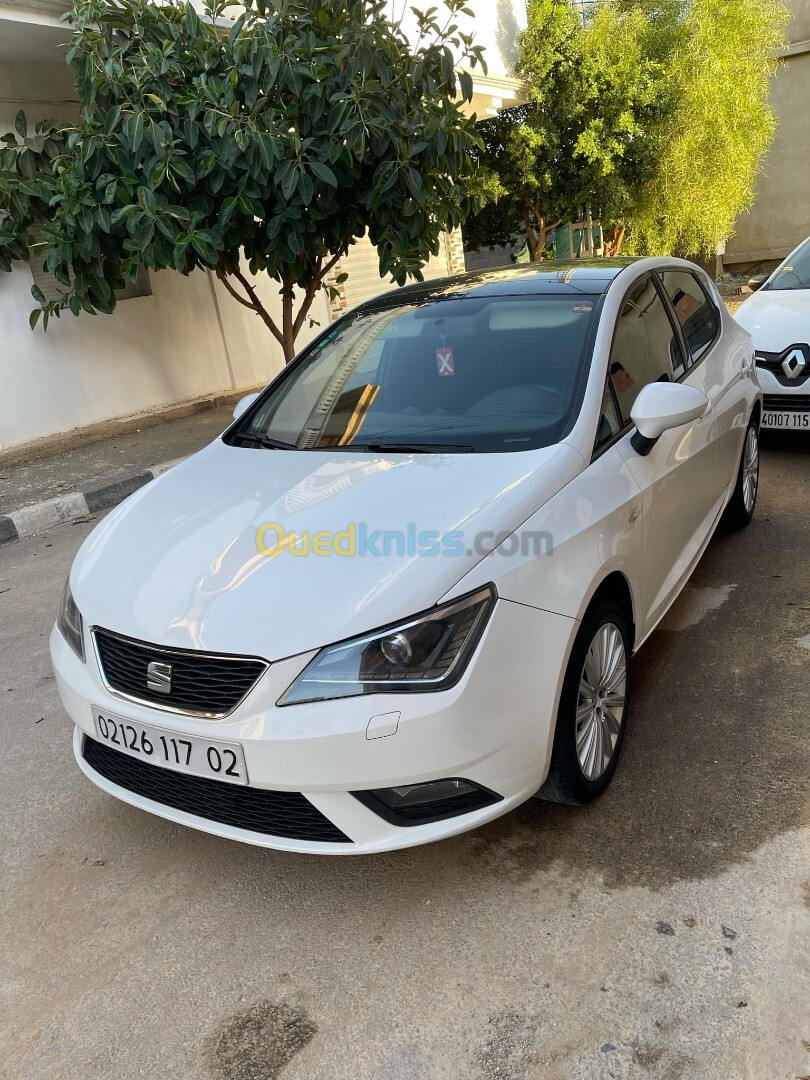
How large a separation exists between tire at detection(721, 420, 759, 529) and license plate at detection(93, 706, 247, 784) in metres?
3.16

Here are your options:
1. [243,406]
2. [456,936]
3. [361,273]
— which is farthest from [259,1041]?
[361,273]

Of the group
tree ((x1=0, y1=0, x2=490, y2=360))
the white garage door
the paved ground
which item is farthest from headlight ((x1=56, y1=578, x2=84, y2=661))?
the white garage door

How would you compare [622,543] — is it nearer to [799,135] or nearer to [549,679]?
[549,679]

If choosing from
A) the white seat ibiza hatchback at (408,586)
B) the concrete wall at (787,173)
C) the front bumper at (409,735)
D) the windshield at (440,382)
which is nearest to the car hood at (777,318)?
the white seat ibiza hatchback at (408,586)

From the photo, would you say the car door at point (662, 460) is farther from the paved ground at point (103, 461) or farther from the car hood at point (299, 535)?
the paved ground at point (103, 461)

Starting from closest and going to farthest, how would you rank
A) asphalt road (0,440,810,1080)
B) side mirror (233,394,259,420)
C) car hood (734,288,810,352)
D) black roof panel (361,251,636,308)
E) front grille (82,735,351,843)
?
1. asphalt road (0,440,810,1080)
2. front grille (82,735,351,843)
3. black roof panel (361,251,636,308)
4. side mirror (233,394,259,420)
5. car hood (734,288,810,352)

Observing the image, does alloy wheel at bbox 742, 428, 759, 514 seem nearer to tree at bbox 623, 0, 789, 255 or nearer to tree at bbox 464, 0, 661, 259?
tree at bbox 464, 0, 661, 259

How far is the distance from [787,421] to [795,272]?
65.0 inches

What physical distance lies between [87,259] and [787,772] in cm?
633

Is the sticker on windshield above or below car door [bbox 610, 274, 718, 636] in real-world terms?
above

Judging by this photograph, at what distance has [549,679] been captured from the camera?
2.28 m

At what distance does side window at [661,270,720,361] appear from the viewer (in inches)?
150

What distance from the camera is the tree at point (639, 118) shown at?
1330cm

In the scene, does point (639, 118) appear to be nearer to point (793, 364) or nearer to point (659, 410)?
point (793, 364)
